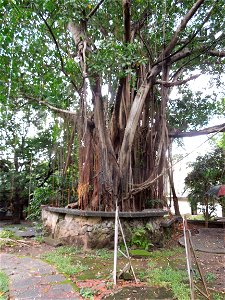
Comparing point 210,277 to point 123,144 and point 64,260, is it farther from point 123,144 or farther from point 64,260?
point 123,144

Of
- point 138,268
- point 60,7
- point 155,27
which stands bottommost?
point 138,268

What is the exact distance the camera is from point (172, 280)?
2613mm

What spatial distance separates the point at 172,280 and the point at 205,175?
369 cm

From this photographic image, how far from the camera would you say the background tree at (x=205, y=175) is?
5.96 meters

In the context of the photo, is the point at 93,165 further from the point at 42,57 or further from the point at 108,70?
the point at 42,57

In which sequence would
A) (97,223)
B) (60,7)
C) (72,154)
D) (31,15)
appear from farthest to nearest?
(72,154) → (97,223) → (31,15) → (60,7)

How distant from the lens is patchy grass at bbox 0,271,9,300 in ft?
7.07

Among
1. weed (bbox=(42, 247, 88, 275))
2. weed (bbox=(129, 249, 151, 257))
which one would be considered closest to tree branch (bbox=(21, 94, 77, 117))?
weed (bbox=(42, 247, 88, 275))

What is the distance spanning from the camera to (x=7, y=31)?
11.6ft

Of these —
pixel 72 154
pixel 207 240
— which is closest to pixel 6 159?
pixel 72 154

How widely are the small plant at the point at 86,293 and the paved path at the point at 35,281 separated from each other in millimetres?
60

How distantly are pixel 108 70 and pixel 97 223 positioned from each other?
238cm

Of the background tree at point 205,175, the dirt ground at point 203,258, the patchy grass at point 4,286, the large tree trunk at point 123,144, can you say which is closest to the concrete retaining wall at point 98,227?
the large tree trunk at point 123,144

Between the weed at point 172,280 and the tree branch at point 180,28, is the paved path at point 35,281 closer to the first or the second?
the weed at point 172,280
